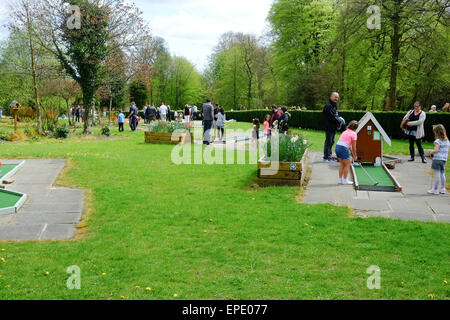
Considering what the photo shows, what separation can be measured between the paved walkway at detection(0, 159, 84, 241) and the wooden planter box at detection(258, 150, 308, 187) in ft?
13.2

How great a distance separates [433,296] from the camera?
453cm

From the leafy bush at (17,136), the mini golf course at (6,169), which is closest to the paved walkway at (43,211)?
the mini golf course at (6,169)

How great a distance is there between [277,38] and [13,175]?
40.3 m

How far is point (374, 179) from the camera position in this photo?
1079 cm

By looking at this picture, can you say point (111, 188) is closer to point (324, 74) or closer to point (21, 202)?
point (21, 202)

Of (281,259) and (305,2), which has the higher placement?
(305,2)

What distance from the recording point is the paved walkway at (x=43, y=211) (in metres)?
6.72

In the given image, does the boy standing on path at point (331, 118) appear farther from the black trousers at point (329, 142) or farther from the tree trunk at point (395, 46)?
the tree trunk at point (395, 46)

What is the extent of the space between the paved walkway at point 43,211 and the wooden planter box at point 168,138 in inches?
282

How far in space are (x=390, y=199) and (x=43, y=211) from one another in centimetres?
683

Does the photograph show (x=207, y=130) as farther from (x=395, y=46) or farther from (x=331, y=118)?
(x=395, y=46)

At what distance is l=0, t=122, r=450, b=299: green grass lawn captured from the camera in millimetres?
4699

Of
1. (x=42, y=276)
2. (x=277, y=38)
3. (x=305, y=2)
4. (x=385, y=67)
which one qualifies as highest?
(x=305, y=2)

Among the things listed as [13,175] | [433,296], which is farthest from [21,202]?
[433,296]
